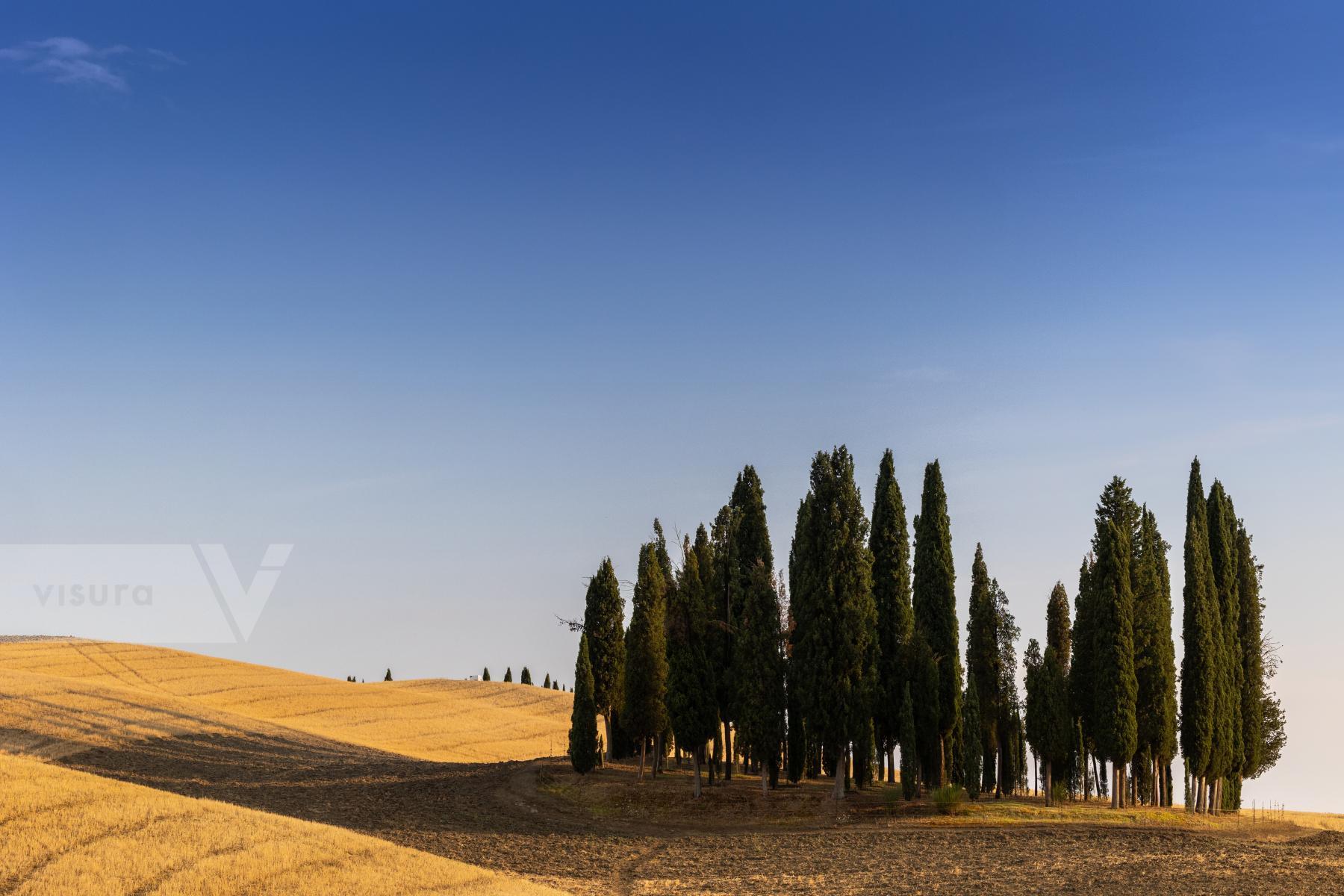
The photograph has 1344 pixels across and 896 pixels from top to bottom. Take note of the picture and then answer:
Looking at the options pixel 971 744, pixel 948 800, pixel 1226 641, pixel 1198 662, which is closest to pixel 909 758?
pixel 948 800

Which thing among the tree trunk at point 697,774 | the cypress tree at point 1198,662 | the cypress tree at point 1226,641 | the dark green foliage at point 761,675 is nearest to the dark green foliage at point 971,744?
the dark green foliage at point 761,675

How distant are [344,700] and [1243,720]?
60279mm

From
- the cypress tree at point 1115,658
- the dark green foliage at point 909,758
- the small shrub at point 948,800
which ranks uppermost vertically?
the cypress tree at point 1115,658

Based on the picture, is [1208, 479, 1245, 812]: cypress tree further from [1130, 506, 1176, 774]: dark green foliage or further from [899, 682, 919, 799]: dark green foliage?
[899, 682, 919, 799]: dark green foliage

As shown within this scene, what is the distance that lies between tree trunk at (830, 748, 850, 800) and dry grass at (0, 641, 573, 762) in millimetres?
31386

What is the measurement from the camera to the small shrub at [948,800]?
4147 cm

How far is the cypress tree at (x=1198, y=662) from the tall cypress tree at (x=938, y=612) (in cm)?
1115

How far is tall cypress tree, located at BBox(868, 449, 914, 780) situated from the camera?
154 ft

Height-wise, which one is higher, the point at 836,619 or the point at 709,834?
the point at 836,619

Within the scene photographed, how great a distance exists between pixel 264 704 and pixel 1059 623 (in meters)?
52.7

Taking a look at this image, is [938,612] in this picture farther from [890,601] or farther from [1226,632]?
[1226,632]

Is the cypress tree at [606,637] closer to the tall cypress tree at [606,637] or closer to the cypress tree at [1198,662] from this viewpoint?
the tall cypress tree at [606,637]

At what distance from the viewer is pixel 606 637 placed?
55.0 metres

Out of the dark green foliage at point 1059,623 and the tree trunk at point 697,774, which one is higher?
the dark green foliage at point 1059,623
